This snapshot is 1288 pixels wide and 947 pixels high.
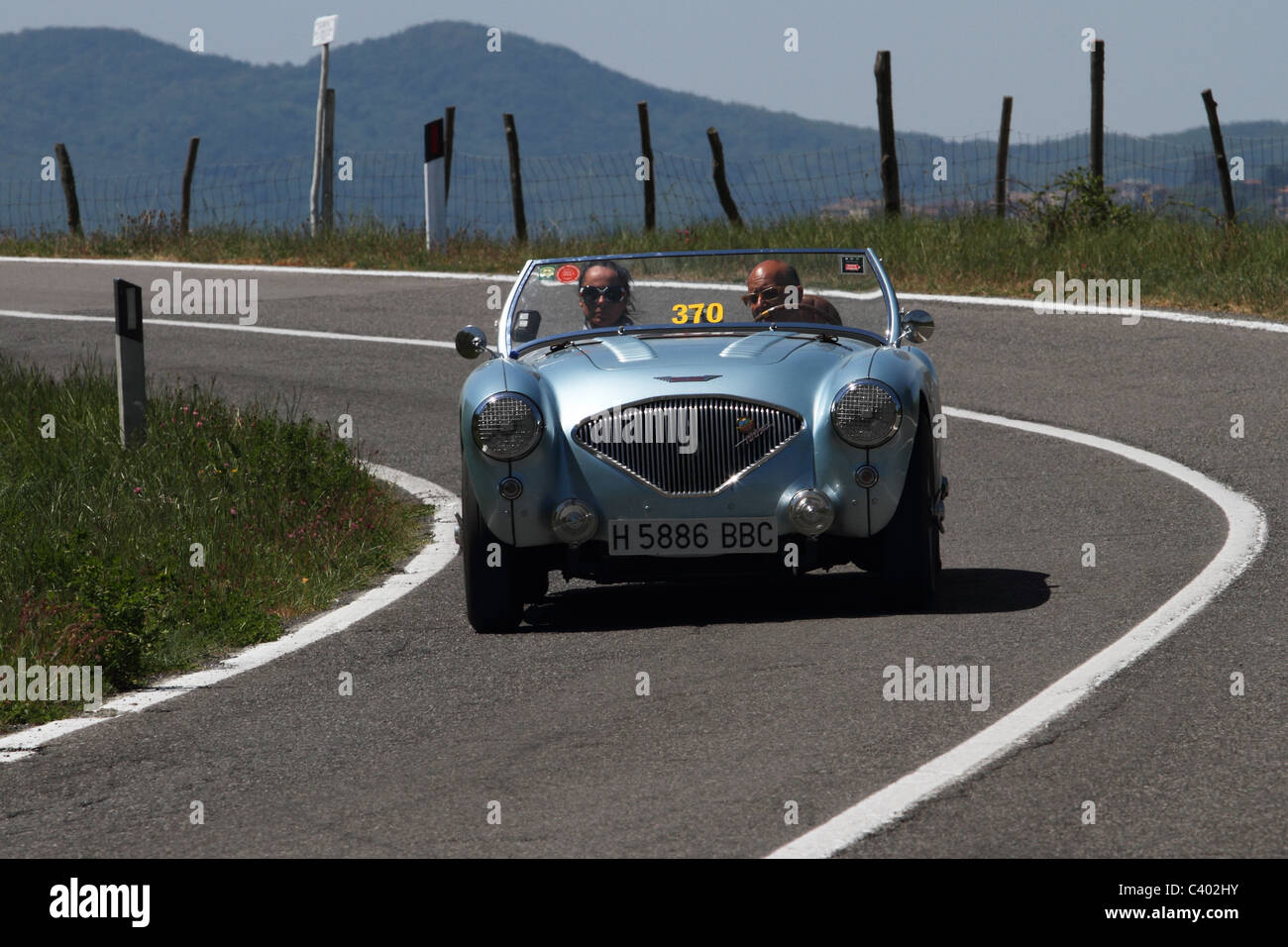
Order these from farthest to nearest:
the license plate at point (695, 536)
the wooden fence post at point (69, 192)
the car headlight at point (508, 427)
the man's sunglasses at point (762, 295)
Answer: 1. the wooden fence post at point (69, 192)
2. the man's sunglasses at point (762, 295)
3. the car headlight at point (508, 427)
4. the license plate at point (695, 536)

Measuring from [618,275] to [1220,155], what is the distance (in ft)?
50.0

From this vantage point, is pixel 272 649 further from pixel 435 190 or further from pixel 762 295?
pixel 435 190

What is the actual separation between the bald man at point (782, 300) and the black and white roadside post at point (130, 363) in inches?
143

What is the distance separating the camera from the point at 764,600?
7.49 metres

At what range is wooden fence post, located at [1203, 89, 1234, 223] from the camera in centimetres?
2145

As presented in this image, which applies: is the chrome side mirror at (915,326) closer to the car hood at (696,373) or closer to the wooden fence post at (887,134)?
the car hood at (696,373)

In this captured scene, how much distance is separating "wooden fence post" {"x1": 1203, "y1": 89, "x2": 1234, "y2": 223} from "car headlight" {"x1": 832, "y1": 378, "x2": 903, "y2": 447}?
1573 centimetres

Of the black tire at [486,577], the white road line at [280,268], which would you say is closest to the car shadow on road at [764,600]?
the black tire at [486,577]

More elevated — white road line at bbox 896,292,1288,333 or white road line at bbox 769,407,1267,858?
white road line at bbox 896,292,1288,333

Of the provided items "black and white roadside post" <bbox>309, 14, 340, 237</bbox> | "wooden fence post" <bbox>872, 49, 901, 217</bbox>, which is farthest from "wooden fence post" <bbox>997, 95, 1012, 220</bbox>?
"black and white roadside post" <bbox>309, 14, 340, 237</bbox>

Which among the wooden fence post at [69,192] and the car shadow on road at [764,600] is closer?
the car shadow on road at [764,600]

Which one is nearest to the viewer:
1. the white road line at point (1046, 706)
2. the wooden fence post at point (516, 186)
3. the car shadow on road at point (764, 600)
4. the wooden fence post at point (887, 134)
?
the white road line at point (1046, 706)

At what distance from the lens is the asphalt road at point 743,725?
4441 millimetres

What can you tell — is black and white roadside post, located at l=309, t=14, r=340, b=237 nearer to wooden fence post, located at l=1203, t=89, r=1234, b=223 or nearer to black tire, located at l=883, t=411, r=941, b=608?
wooden fence post, located at l=1203, t=89, r=1234, b=223
